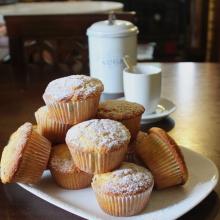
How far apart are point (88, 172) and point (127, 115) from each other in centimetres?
14

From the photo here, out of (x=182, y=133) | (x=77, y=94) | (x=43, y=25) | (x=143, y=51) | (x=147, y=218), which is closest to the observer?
(x=147, y=218)

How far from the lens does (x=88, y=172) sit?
2.11ft

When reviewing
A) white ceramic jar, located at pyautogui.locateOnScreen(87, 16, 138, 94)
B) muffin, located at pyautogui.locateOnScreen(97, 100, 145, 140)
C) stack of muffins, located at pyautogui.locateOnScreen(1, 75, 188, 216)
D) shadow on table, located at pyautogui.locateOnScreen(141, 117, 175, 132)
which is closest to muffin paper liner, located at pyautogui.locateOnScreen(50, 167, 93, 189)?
stack of muffins, located at pyautogui.locateOnScreen(1, 75, 188, 216)

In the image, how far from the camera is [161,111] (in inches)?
41.8

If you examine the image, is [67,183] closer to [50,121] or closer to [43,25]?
[50,121]

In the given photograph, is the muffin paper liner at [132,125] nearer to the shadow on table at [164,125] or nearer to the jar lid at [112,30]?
the shadow on table at [164,125]

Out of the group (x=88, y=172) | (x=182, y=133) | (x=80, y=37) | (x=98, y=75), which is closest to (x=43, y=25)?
(x=80, y=37)

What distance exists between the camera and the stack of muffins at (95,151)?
0.61 metres

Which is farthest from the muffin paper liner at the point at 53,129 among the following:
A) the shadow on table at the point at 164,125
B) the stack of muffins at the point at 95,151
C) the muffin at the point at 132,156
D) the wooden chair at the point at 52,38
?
the wooden chair at the point at 52,38

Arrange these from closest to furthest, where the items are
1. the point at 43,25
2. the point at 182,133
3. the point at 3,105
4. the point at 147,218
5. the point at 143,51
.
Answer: the point at 147,218 → the point at 182,133 → the point at 3,105 → the point at 43,25 → the point at 143,51

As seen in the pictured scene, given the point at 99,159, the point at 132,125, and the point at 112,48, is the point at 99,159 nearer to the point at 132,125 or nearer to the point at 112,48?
the point at 132,125

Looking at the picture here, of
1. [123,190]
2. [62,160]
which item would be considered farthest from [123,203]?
[62,160]

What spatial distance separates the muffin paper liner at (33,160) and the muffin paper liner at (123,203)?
0.36 ft

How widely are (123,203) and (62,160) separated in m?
0.13
